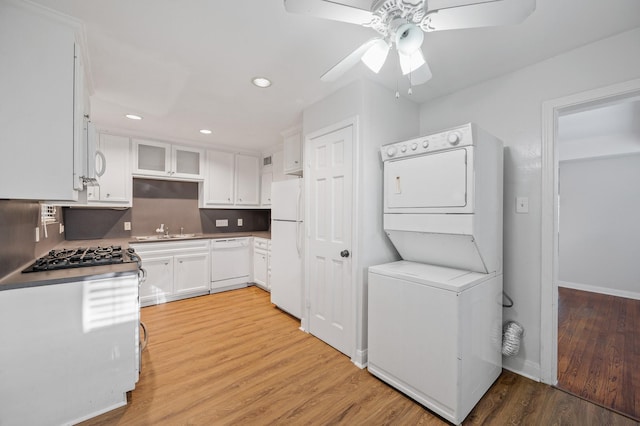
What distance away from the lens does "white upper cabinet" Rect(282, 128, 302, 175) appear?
10.7 feet

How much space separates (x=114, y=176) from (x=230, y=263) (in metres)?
1.99

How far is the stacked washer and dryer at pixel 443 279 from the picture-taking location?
5.26 ft

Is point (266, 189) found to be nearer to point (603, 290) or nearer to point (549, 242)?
point (549, 242)

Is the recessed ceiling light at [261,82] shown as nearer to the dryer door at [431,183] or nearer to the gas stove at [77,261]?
the dryer door at [431,183]

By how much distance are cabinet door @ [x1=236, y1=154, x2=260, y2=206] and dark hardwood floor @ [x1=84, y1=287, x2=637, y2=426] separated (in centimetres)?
247

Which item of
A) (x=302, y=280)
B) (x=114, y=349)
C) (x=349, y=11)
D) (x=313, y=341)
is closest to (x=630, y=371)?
(x=313, y=341)

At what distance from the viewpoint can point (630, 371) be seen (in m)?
2.04

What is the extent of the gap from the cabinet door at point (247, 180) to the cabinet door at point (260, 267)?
3.22ft

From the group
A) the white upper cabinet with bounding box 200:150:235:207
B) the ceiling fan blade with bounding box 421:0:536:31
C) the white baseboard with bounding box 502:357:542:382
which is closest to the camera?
the ceiling fan blade with bounding box 421:0:536:31

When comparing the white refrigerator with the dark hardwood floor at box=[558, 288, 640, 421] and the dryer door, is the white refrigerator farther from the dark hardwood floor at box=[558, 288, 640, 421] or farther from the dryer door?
the dark hardwood floor at box=[558, 288, 640, 421]

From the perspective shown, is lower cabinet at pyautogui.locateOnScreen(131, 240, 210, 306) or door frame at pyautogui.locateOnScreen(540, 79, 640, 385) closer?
door frame at pyautogui.locateOnScreen(540, 79, 640, 385)

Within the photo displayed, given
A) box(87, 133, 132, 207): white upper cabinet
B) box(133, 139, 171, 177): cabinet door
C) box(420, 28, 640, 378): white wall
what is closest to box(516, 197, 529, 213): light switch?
box(420, 28, 640, 378): white wall

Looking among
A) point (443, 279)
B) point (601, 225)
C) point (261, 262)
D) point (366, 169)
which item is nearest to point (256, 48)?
point (366, 169)

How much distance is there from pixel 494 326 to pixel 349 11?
219 centimetres
